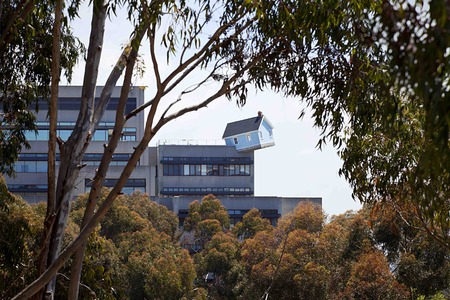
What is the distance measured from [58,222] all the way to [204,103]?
1.93 m

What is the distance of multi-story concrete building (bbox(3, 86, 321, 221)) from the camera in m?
48.2

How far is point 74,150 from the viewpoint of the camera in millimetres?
8875

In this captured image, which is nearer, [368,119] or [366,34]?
[366,34]

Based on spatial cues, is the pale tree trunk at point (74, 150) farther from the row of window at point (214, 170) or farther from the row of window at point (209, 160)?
the row of window at point (214, 170)

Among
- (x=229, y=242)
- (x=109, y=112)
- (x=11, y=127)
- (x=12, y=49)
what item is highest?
(x=109, y=112)

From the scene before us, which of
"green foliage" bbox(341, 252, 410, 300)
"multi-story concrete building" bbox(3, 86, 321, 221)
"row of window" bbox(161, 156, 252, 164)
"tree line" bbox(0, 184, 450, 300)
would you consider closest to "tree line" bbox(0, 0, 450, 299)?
"tree line" bbox(0, 184, 450, 300)

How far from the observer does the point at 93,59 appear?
899cm

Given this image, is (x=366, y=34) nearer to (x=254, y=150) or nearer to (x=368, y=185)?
(x=368, y=185)

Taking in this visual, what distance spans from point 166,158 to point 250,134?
5.00 m

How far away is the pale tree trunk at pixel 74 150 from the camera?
29.0 feet

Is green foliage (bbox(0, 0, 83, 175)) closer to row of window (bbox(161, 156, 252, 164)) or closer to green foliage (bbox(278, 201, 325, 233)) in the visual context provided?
green foliage (bbox(278, 201, 325, 233))

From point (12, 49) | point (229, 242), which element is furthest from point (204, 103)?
point (229, 242)

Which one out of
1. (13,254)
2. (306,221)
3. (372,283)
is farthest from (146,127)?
(306,221)

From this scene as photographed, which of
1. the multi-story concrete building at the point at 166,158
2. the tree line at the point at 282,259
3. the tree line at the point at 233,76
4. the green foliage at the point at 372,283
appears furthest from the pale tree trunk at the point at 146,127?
the multi-story concrete building at the point at 166,158
